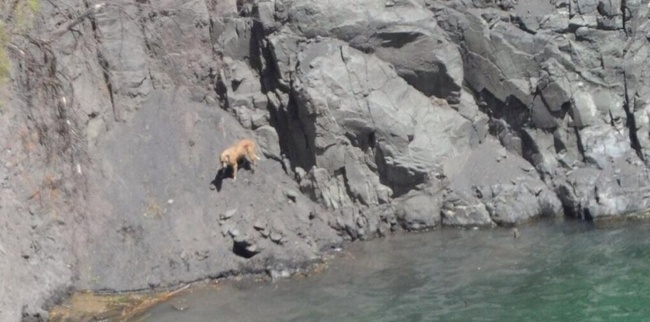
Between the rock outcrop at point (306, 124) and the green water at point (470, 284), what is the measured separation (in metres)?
0.63

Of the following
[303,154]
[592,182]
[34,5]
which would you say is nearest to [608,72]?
[592,182]

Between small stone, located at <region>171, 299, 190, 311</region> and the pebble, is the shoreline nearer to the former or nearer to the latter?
small stone, located at <region>171, 299, 190, 311</region>

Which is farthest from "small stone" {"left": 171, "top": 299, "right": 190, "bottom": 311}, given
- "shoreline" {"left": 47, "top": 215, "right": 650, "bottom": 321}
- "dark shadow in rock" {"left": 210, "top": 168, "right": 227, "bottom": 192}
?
"dark shadow in rock" {"left": 210, "top": 168, "right": 227, "bottom": 192}

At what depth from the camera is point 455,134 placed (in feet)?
58.3

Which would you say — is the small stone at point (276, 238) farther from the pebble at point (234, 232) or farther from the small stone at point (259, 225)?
the pebble at point (234, 232)

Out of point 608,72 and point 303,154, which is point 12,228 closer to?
point 303,154

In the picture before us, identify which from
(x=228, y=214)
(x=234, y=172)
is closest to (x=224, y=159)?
(x=234, y=172)

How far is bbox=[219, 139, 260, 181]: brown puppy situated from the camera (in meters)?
17.0

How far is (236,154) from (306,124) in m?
1.50

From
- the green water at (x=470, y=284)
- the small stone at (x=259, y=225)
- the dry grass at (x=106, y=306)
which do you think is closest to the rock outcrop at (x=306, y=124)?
the small stone at (x=259, y=225)

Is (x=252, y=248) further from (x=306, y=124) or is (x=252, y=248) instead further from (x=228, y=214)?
(x=306, y=124)

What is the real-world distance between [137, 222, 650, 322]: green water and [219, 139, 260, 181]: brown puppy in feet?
9.16

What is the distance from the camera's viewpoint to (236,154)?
56.0 ft

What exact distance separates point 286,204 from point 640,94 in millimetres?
7195
